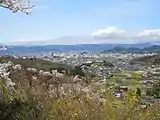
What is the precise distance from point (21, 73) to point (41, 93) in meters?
2.38

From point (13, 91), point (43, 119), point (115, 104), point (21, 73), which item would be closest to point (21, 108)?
point (43, 119)

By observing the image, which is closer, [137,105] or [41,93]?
[137,105]

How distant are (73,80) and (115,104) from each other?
69.5 inches

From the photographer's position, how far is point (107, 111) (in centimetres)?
634

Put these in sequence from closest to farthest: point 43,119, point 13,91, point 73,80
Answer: point 43,119 < point 73,80 < point 13,91

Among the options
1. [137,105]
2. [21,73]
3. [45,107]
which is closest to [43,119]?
[45,107]

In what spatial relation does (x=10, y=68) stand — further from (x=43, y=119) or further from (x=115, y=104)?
(x=115, y=104)

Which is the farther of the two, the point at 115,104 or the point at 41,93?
the point at 41,93

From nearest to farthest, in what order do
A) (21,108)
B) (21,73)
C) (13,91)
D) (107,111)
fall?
(107,111), (21,108), (13,91), (21,73)

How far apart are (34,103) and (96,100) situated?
1.52 m

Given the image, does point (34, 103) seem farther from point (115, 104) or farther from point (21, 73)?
point (21, 73)

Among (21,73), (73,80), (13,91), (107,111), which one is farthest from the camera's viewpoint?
(21,73)

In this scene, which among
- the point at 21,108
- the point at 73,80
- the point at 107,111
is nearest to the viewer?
the point at 107,111

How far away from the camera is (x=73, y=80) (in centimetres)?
820
